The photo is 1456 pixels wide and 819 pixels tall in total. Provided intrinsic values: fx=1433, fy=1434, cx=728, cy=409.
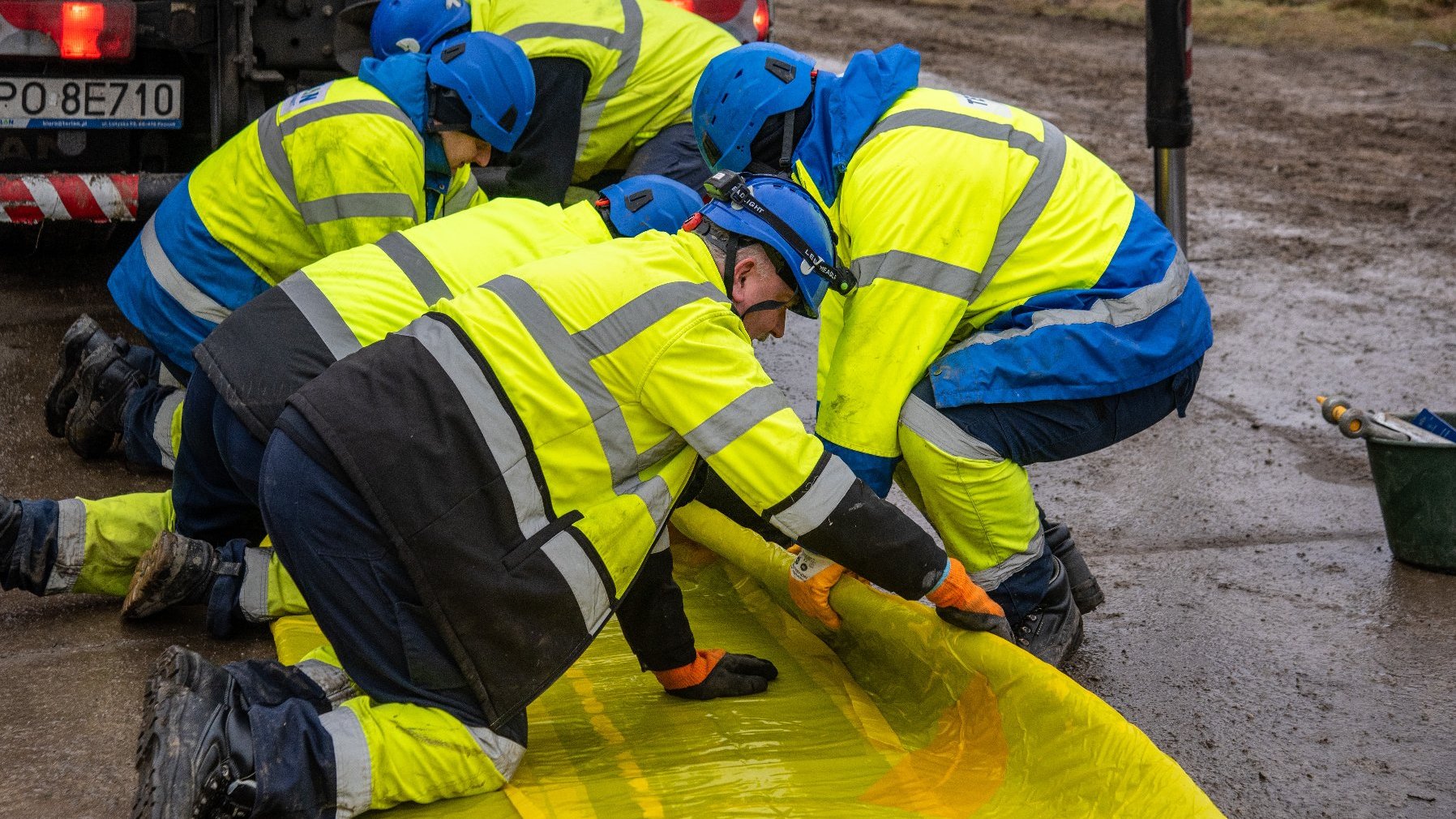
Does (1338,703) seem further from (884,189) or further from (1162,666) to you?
(884,189)

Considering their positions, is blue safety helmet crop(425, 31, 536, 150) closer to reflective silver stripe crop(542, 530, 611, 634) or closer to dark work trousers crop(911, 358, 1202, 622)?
dark work trousers crop(911, 358, 1202, 622)

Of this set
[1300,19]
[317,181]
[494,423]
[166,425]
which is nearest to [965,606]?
[494,423]

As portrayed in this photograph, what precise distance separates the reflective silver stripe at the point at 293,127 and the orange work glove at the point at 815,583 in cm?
138

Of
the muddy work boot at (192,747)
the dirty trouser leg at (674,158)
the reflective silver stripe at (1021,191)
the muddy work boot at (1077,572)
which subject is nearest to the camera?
the muddy work boot at (192,747)

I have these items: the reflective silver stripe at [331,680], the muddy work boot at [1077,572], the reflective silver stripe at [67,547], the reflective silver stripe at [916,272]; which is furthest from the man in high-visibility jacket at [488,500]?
the muddy work boot at [1077,572]

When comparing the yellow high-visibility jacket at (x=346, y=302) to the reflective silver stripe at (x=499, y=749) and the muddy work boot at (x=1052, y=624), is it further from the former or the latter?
the muddy work boot at (x=1052, y=624)

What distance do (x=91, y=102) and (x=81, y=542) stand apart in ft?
6.07

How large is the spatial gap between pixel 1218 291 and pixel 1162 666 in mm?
3506

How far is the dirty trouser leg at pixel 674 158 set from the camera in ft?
15.2

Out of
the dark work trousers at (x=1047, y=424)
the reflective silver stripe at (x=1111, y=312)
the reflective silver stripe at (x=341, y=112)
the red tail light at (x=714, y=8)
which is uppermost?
the red tail light at (x=714, y=8)

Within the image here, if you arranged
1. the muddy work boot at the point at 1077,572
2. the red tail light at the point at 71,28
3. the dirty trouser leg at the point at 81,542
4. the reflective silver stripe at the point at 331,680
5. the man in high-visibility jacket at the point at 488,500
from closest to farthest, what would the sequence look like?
the man in high-visibility jacket at the point at 488,500 → the reflective silver stripe at the point at 331,680 → the dirty trouser leg at the point at 81,542 → the muddy work boot at the point at 1077,572 → the red tail light at the point at 71,28

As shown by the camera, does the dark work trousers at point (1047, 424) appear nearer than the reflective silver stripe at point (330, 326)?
No

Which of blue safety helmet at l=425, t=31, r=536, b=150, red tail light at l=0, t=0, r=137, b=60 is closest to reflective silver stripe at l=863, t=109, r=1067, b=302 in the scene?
blue safety helmet at l=425, t=31, r=536, b=150

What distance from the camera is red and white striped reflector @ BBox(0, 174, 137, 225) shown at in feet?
14.3
